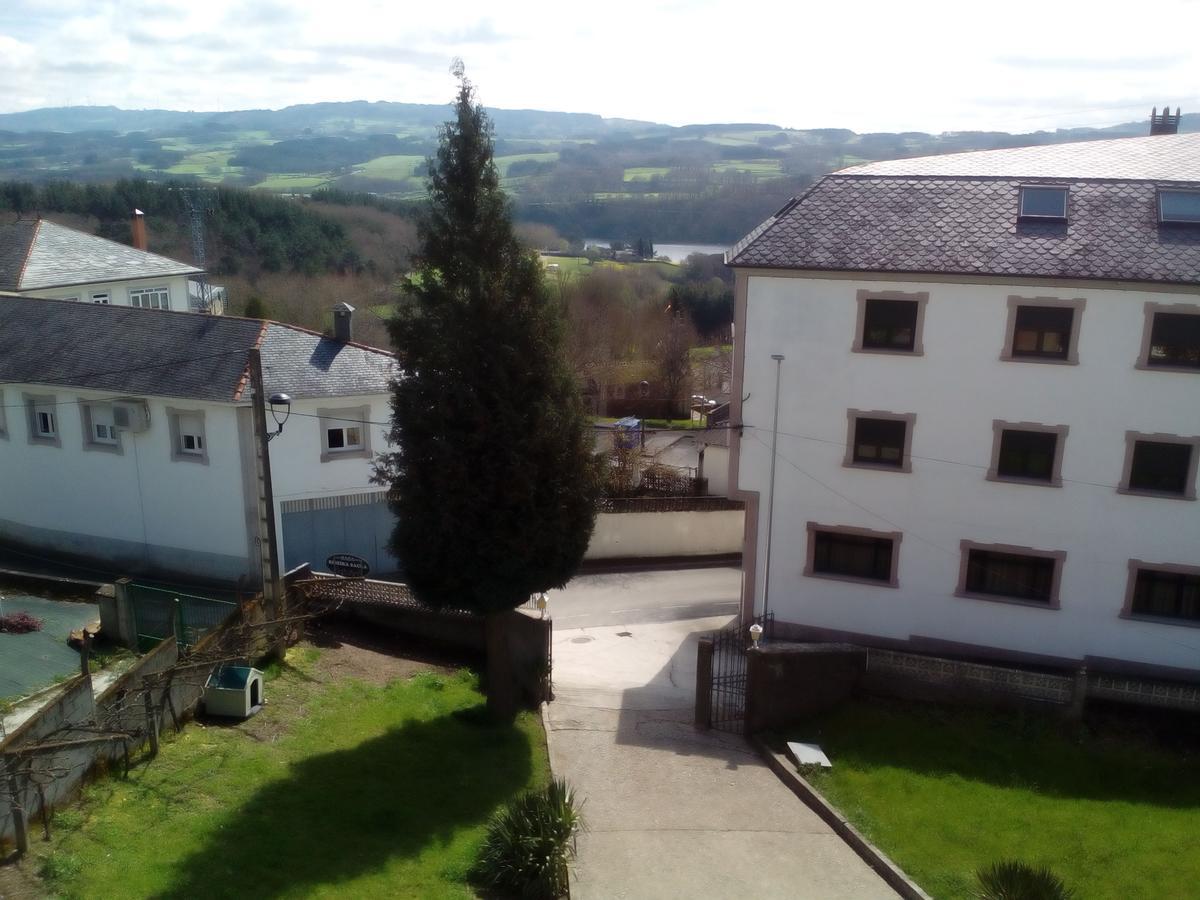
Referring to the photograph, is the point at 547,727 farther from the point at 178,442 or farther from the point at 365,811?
the point at 178,442

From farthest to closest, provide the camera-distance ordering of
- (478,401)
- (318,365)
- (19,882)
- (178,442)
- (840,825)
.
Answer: (318,365) → (178,442) → (478,401) → (840,825) → (19,882)

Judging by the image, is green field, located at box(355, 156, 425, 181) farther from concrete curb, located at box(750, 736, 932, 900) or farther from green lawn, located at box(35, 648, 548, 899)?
concrete curb, located at box(750, 736, 932, 900)

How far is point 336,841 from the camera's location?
38.7 feet

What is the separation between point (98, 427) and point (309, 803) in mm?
15279

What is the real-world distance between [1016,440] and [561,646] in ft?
34.1

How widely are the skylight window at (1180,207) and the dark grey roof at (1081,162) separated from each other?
76cm

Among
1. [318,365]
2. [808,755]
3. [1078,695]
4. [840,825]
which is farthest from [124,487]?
[1078,695]

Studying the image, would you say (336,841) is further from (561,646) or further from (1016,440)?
(1016,440)

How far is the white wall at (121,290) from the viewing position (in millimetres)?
33812

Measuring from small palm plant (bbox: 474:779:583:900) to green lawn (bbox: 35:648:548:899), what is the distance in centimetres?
37

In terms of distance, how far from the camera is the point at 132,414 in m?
22.8

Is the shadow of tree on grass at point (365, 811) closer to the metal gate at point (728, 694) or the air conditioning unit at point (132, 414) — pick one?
the metal gate at point (728, 694)

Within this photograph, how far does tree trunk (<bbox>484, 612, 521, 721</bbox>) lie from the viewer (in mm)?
16094

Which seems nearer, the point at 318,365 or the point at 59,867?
the point at 59,867
